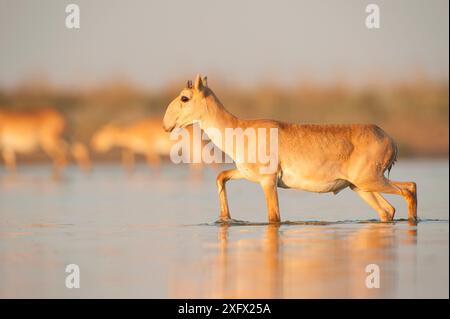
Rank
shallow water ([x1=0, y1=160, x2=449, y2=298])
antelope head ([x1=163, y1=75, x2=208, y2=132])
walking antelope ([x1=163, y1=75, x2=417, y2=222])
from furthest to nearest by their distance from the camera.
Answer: antelope head ([x1=163, y1=75, x2=208, y2=132]), walking antelope ([x1=163, y1=75, x2=417, y2=222]), shallow water ([x1=0, y1=160, x2=449, y2=298])

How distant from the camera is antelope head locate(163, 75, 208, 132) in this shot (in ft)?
52.0

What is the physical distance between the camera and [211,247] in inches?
515

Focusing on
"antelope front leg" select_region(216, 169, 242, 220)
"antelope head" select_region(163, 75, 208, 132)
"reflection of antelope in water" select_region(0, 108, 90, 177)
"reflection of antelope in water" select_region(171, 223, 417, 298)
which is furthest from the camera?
"reflection of antelope in water" select_region(0, 108, 90, 177)

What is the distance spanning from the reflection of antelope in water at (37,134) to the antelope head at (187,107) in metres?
14.6

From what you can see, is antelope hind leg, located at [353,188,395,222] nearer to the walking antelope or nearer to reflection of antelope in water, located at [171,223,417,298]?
the walking antelope

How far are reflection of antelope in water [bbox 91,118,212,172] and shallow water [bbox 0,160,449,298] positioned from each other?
1028 cm

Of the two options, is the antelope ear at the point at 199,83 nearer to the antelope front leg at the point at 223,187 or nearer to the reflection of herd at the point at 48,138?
the antelope front leg at the point at 223,187

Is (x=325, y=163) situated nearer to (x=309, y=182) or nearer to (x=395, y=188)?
(x=309, y=182)

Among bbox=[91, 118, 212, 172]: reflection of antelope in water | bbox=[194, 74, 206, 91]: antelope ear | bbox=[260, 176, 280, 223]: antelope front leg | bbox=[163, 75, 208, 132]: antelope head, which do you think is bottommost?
bbox=[91, 118, 212, 172]: reflection of antelope in water

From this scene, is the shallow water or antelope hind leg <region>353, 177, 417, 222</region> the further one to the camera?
antelope hind leg <region>353, 177, 417, 222</region>

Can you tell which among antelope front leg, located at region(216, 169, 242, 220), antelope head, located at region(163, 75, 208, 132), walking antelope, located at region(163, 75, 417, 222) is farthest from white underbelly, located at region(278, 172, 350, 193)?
antelope head, located at region(163, 75, 208, 132)

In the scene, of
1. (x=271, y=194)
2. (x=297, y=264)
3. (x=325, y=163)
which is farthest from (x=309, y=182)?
(x=297, y=264)

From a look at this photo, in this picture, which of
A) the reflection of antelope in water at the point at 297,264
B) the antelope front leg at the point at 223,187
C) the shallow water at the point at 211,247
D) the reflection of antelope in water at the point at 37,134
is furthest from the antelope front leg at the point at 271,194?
the reflection of antelope in water at the point at 37,134

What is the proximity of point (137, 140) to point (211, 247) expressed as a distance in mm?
19627
